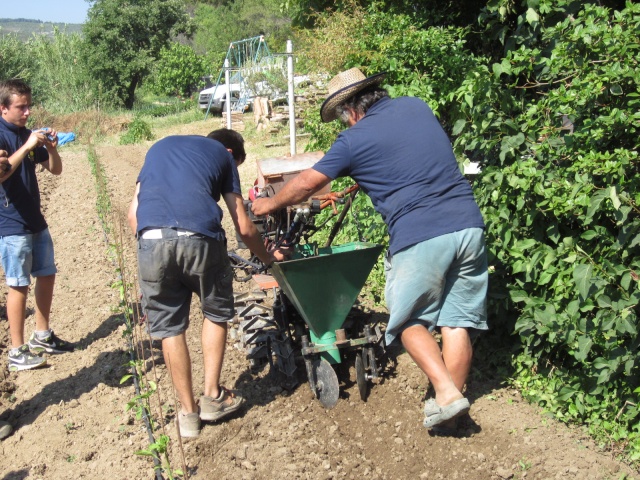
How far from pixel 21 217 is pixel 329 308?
235 centimetres

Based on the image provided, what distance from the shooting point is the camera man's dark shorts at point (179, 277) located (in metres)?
3.71

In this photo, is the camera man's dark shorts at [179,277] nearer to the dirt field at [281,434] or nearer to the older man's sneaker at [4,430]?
the dirt field at [281,434]

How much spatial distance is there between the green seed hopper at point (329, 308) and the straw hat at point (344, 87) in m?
0.80

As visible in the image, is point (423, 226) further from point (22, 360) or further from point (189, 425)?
point (22, 360)

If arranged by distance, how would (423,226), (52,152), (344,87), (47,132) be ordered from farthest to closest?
(52,152), (47,132), (344,87), (423,226)

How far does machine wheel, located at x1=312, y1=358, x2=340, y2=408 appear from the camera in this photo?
4109 mm

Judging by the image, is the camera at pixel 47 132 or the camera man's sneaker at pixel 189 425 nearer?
the camera man's sneaker at pixel 189 425

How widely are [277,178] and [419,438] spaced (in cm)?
283

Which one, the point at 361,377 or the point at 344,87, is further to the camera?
the point at 361,377

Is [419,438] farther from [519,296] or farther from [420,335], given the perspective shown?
[519,296]

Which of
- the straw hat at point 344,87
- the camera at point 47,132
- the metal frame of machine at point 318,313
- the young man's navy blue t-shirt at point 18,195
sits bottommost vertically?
the metal frame of machine at point 318,313

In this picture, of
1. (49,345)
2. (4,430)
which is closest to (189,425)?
(4,430)

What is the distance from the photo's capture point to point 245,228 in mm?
3834

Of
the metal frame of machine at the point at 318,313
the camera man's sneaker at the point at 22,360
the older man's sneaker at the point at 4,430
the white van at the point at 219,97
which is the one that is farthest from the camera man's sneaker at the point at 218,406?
the white van at the point at 219,97
